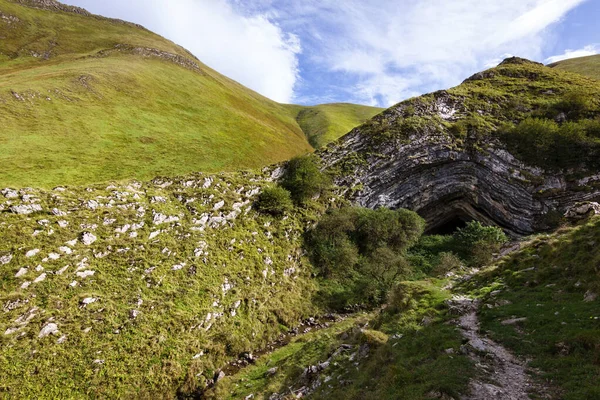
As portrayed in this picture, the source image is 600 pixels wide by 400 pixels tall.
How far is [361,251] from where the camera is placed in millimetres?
39125

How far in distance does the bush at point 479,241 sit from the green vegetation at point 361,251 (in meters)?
6.66

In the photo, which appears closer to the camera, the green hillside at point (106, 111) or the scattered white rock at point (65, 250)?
the scattered white rock at point (65, 250)

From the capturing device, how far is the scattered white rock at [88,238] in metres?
22.8

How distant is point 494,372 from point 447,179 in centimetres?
4491

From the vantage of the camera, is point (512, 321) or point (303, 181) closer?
point (512, 321)

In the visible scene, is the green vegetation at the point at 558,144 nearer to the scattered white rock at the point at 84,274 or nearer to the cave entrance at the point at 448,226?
the cave entrance at the point at 448,226

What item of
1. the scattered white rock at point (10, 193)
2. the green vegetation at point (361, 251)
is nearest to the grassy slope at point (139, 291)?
the scattered white rock at point (10, 193)

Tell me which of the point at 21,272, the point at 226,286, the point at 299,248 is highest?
the point at 299,248

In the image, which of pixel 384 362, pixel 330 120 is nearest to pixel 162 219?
pixel 384 362

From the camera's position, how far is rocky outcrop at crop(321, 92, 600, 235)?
4672cm

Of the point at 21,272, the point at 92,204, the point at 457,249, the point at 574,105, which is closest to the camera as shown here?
the point at 21,272

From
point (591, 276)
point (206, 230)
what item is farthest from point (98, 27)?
point (591, 276)

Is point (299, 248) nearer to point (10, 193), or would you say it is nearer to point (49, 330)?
point (49, 330)

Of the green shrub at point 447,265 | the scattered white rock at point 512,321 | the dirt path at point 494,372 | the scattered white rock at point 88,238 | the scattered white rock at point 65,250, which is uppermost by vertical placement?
the scattered white rock at point 512,321
